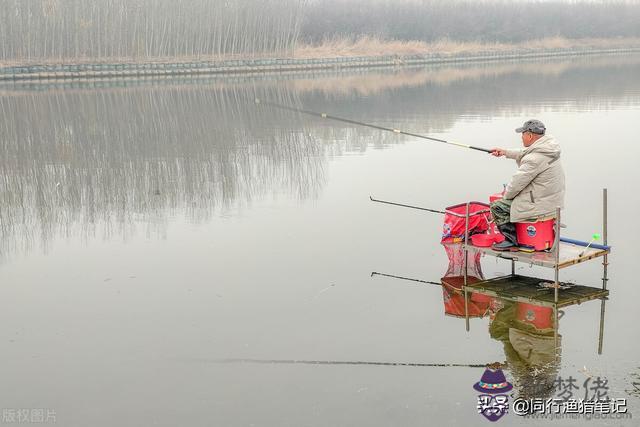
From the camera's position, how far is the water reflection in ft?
39.3

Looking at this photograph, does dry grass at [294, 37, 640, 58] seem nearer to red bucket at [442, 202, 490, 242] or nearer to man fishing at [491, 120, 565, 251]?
red bucket at [442, 202, 490, 242]

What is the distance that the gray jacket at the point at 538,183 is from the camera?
7559 mm

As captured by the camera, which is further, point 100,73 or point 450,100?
point 100,73

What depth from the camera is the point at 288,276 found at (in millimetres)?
8625

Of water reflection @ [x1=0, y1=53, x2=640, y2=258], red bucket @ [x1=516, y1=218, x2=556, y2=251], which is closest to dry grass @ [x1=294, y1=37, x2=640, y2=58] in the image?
water reflection @ [x1=0, y1=53, x2=640, y2=258]

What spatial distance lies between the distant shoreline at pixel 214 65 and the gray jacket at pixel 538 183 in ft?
105

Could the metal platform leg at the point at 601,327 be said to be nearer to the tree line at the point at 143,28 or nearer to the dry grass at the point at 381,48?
the tree line at the point at 143,28

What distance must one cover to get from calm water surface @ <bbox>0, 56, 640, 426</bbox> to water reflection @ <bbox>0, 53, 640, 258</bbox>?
9cm

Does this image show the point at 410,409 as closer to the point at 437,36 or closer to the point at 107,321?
the point at 107,321

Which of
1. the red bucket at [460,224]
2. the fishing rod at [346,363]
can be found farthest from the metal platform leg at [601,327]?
the red bucket at [460,224]

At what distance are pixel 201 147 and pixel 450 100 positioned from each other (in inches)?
446

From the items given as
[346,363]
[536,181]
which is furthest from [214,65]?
[346,363]

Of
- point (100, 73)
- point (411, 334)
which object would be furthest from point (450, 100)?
point (411, 334)

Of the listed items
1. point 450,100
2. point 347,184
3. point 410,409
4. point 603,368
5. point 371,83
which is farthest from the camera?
point 371,83
